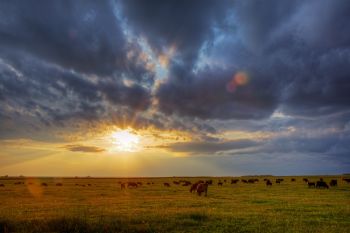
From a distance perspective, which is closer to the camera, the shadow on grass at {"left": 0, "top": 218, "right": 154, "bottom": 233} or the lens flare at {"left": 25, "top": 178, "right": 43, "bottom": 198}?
the shadow on grass at {"left": 0, "top": 218, "right": 154, "bottom": 233}

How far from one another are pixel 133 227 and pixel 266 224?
7499mm

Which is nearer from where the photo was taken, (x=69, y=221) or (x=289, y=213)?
(x=69, y=221)

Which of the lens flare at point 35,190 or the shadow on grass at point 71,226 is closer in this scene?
the shadow on grass at point 71,226

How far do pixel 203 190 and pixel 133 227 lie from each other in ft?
84.0

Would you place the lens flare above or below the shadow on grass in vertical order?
above

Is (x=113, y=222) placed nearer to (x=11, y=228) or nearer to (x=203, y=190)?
(x=11, y=228)

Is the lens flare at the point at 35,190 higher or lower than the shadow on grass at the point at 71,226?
higher

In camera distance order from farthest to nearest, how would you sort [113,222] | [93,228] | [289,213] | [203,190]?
1. [203,190]
2. [289,213]
3. [113,222]
4. [93,228]

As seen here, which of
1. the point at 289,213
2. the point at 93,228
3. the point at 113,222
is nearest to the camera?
the point at 93,228

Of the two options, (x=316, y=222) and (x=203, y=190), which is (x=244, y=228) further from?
(x=203, y=190)

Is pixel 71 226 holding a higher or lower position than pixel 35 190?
lower

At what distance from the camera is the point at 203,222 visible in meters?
19.2

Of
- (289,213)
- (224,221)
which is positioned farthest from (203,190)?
(224,221)

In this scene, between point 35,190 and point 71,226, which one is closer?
point 71,226
